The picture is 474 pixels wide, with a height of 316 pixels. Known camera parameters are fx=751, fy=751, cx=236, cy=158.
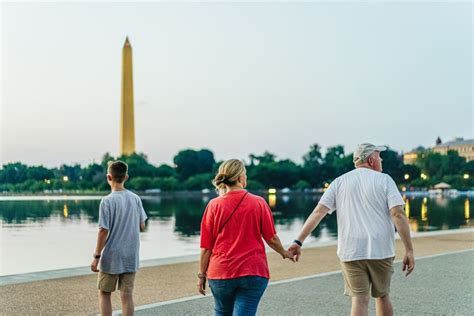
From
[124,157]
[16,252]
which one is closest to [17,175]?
[124,157]

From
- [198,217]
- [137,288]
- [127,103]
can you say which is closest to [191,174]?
[127,103]

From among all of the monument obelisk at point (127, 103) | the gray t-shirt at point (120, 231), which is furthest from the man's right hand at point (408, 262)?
the monument obelisk at point (127, 103)

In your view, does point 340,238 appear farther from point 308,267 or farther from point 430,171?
point 430,171

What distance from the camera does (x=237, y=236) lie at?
554 centimetres

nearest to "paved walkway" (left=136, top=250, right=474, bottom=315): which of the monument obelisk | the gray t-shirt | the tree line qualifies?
the gray t-shirt

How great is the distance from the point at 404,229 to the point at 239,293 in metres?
1.76

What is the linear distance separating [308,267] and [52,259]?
50.0 feet

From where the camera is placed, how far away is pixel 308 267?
1332 centimetres

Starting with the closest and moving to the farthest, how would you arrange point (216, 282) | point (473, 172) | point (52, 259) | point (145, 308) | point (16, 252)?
point (216, 282), point (145, 308), point (52, 259), point (16, 252), point (473, 172)

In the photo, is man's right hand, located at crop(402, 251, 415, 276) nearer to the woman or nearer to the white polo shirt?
the white polo shirt

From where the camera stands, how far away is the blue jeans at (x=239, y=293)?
551 cm

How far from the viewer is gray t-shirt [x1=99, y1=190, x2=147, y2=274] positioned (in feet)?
22.5

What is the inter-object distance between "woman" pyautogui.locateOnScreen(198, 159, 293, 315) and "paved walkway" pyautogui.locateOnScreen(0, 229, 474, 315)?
3681mm

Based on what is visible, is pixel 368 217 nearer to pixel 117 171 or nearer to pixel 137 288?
pixel 117 171
